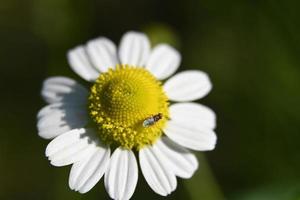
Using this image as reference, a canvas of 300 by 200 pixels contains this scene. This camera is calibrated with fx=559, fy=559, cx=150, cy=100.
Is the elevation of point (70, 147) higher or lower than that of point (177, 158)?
higher

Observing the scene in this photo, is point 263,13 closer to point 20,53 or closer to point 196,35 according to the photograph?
point 196,35

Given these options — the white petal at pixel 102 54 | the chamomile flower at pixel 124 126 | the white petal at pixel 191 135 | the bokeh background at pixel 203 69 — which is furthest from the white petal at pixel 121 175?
the bokeh background at pixel 203 69

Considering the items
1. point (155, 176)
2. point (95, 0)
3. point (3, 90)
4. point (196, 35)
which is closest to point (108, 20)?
point (95, 0)

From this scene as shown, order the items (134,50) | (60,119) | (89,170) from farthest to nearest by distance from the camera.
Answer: (134,50) < (60,119) < (89,170)

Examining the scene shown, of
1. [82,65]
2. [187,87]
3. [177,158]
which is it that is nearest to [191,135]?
[177,158]

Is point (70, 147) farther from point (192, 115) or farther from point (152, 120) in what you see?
point (192, 115)

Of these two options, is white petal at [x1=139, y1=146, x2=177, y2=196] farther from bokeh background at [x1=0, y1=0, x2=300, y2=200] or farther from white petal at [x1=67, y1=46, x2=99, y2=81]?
bokeh background at [x1=0, y1=0, x2=300, y2=200]

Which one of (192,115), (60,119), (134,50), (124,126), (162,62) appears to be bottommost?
(192,115)
